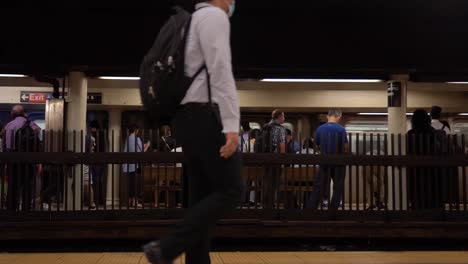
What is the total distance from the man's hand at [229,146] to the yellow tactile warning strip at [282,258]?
95.7 inches

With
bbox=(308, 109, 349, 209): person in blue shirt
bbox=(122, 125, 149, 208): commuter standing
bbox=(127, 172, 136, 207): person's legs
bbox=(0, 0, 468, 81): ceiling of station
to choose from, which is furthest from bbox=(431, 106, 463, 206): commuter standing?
bbox=(127, 172, 136, 207): person's legs

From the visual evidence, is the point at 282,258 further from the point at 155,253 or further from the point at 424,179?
the point at 155,253

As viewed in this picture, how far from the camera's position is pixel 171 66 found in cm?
299

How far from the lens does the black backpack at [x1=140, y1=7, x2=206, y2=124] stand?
299cm

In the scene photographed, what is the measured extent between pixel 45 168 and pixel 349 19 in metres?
4.88

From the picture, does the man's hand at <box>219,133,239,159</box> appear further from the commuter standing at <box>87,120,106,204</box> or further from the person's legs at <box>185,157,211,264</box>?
the commuter standing at <box>87,120,106,204</box>

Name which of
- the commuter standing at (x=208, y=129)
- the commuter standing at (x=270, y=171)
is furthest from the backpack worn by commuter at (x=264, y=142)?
the commuter standing at (x=208, y=129)

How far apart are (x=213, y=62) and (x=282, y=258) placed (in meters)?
2.99

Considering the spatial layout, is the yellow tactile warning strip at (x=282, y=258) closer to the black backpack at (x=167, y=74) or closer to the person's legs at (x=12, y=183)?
the person's legs at (x=12, y=183)

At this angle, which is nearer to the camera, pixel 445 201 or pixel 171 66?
pixel 171 66

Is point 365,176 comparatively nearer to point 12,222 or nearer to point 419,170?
point 419,170

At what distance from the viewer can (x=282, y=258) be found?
17.9 ft

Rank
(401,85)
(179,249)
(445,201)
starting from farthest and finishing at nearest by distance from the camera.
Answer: (401,85)
(445,201)
(179,249)

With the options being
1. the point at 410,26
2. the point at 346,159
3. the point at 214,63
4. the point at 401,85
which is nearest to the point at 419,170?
the point at 346,159
